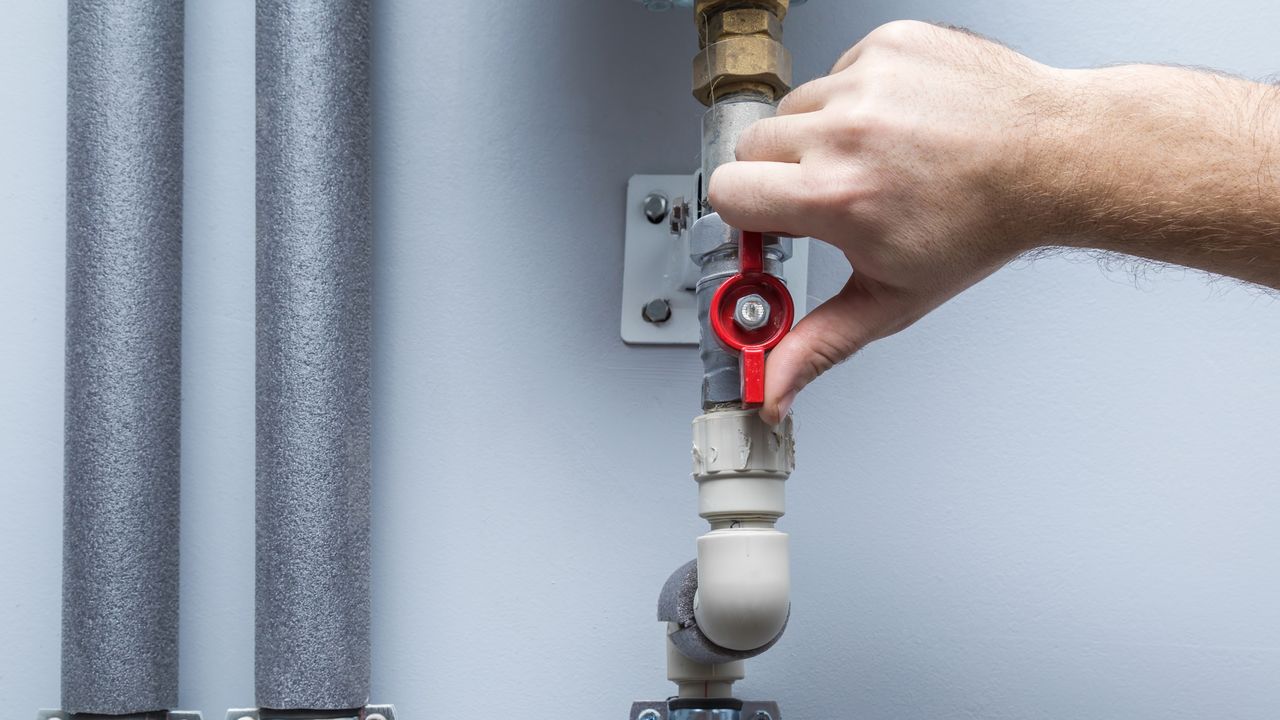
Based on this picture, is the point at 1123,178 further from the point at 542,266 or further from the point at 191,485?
the point at 191,485

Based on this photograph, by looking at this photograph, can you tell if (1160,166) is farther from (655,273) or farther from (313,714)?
(313,714)

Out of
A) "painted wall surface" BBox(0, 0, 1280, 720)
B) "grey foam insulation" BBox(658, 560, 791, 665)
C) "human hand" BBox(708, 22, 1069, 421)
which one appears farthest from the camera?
"painted wall surface" BBox(0, 0, 1280, 720)

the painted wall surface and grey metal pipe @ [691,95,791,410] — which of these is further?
the painted wall surface

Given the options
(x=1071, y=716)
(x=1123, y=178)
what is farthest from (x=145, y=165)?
(x=1071, y=716)

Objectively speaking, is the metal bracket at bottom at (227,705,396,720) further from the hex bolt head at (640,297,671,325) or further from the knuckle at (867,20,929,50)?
the knuckle at (867,20,929,50)

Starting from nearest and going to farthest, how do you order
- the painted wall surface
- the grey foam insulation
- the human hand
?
the human hand → the grey foam insulation → the painted wall surface

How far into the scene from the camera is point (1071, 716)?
2.12 feet

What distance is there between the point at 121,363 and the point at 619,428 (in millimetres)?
289

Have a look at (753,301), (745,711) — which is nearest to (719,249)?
(753,301)

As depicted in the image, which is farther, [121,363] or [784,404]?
[121,363]

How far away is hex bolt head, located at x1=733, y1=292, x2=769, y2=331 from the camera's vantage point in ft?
1.57

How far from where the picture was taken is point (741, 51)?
0.54 m

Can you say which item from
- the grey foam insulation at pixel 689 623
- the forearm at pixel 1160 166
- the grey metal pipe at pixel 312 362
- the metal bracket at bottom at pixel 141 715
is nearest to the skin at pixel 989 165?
the forearm at pixel 1160 166

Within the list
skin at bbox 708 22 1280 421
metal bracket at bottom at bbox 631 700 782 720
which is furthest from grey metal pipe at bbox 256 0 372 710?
skin at bbox 708 22 1280 421
